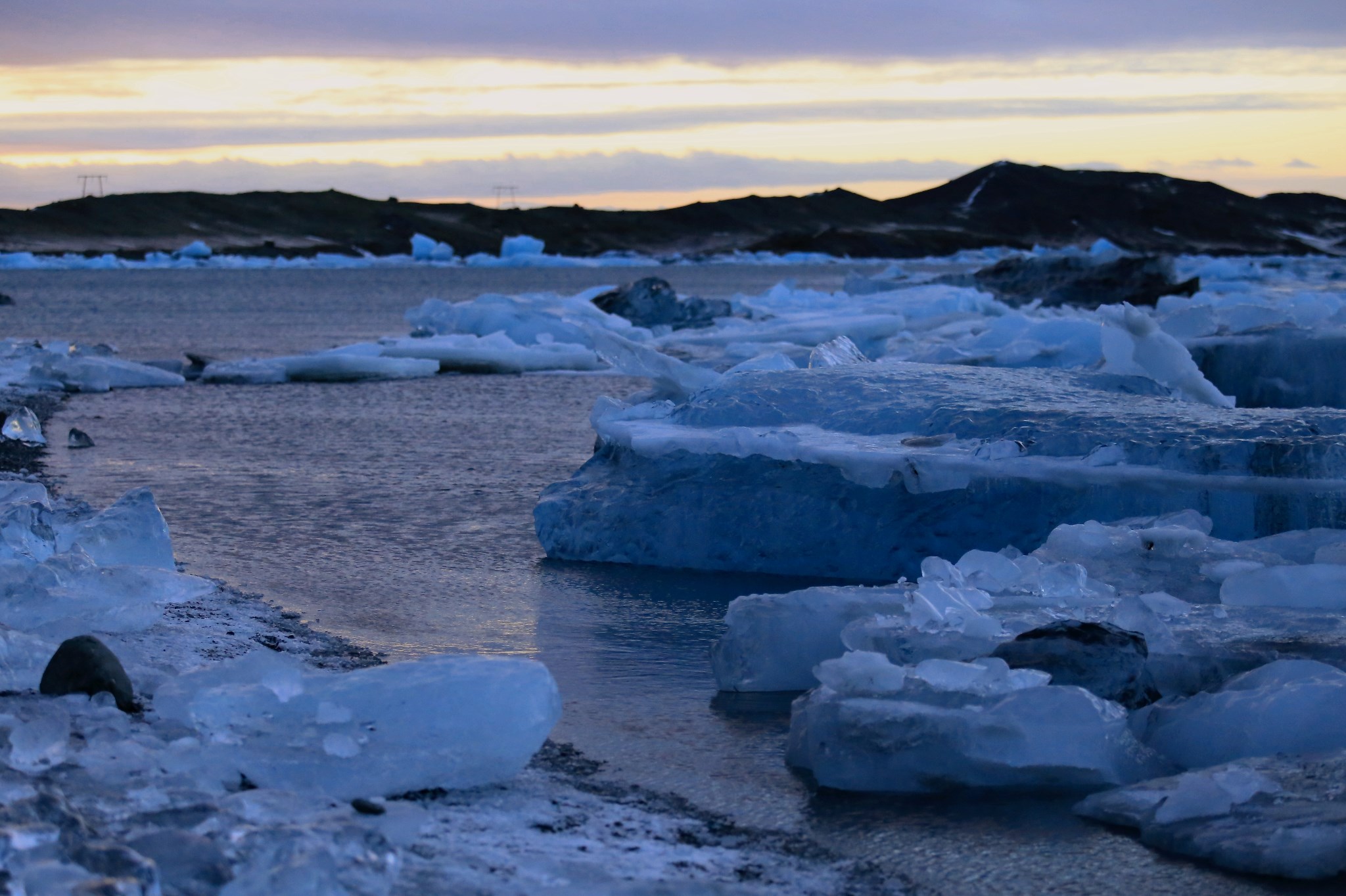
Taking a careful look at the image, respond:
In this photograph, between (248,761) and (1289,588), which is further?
(1289,588)

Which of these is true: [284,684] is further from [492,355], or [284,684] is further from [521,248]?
[521,248]

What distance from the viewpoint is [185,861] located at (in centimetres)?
203

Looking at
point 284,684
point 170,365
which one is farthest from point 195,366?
point 284,684

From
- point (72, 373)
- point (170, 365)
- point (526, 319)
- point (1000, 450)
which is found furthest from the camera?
point (526, 319)

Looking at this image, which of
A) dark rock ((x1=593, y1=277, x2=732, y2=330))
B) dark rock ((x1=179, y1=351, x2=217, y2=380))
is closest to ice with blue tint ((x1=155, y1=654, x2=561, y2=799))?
dark rock ((x1=179, y1=351, x2=217, y2=380))

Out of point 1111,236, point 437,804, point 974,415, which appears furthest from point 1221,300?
point 1111,236

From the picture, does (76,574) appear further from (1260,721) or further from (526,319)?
(526,319)

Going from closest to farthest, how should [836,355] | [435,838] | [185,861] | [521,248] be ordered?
[185,861] → [435,838] → [836,355] → [521,248]

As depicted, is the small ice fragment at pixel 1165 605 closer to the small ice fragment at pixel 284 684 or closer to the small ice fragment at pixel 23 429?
the small ice fragment at pixel 284 684

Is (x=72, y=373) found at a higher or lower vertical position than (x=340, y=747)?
higher

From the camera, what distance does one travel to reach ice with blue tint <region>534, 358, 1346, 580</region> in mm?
4363

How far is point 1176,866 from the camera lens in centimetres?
238

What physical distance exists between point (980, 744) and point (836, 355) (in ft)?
13.6

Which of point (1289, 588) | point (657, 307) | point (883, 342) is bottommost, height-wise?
point (1289, 588)
